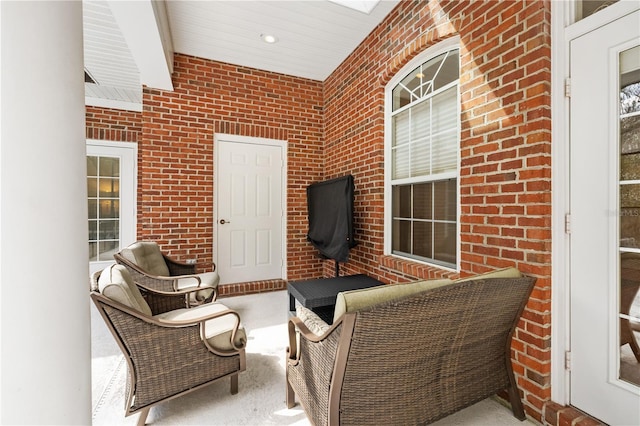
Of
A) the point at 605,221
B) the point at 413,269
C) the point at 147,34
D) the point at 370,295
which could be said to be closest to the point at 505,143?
the point at 605,221

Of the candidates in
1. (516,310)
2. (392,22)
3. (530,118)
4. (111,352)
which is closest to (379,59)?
(392,22)

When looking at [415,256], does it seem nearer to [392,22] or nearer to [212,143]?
[392,22]

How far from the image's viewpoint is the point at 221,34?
3.20 meters

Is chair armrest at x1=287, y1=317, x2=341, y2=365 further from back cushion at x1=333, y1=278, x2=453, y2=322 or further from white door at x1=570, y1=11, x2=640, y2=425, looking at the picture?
white door at x1=570, y1=11, x2=640, y2=425

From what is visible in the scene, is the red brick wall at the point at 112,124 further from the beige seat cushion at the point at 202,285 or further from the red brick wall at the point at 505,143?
the red brick wall at the point at 505,143

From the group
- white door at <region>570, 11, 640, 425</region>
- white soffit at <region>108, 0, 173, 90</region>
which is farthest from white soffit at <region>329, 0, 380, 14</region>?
white door at <region>570, 11, 640, 425</region>

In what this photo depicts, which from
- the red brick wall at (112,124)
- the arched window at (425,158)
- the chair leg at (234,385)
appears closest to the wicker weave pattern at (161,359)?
the chair leg at (234,385)

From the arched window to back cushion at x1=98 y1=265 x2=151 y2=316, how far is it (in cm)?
226

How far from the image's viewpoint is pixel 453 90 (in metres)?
2.33

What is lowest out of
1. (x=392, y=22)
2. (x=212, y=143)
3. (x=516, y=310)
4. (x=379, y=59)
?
(x=516, y=310)

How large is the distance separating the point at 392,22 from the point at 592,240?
2551 mm

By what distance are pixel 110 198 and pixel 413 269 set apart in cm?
486

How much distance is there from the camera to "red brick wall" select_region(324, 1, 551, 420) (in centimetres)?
164

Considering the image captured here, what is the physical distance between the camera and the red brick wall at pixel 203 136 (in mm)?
3617
